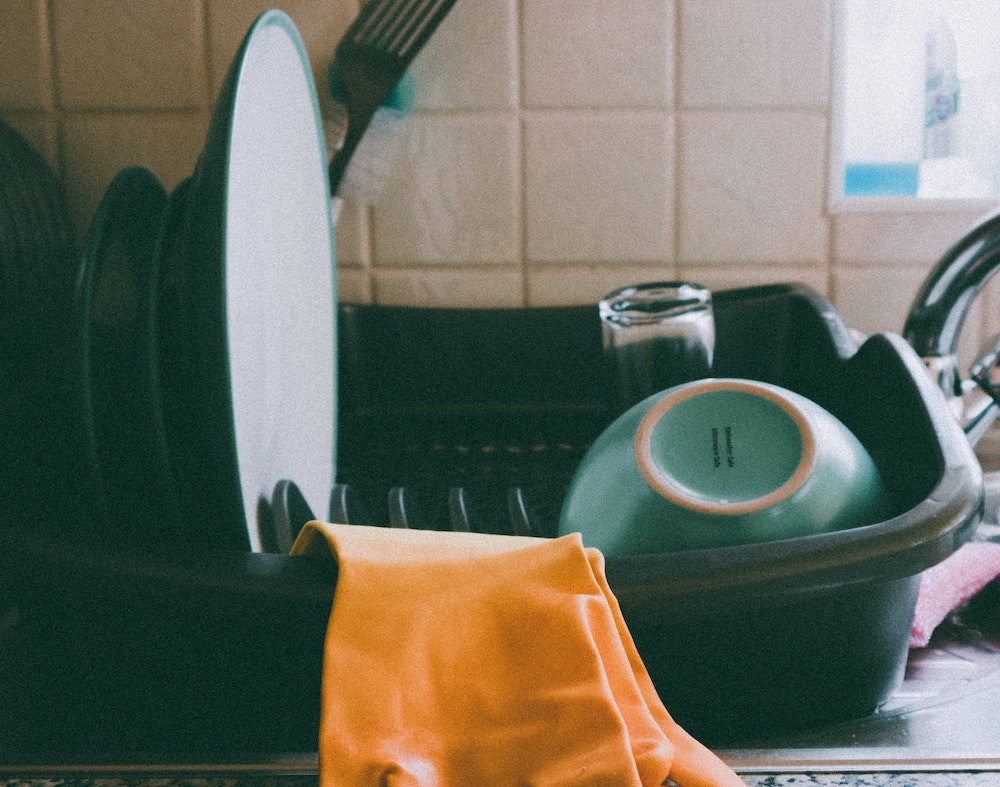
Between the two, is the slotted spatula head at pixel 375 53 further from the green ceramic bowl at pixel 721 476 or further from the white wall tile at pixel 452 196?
the green ceramic bowl at pixel 721 476

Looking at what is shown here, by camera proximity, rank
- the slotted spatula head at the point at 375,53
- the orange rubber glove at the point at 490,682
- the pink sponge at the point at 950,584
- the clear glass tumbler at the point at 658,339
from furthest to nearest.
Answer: the slotted spatula head at the point at 375,53 → the clear glass tumbler at the point at 658,339 → the pink sponge at the point at 950,584 → the orange rubber glove at the point at 490,682

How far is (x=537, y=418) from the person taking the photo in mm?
690

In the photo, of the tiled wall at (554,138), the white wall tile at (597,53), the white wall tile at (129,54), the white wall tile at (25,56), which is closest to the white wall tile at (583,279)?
the tiled wall at (554,138)

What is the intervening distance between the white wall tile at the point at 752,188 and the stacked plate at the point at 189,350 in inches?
15.9

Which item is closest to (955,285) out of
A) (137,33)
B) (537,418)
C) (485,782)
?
(537,418)

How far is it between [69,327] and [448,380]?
38 cm

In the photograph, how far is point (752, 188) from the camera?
705 millimetres

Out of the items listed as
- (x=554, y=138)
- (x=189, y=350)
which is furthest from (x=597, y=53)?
(x=189, y=350)

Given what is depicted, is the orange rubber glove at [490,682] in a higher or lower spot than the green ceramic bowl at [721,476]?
lower

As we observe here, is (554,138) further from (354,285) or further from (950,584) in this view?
(950,584)

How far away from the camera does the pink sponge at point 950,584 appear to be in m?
0.41

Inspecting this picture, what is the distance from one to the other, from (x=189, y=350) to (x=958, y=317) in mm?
504

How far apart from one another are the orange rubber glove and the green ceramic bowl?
0.06 metres

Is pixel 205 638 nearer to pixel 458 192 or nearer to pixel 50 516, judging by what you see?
pixel 50 516
